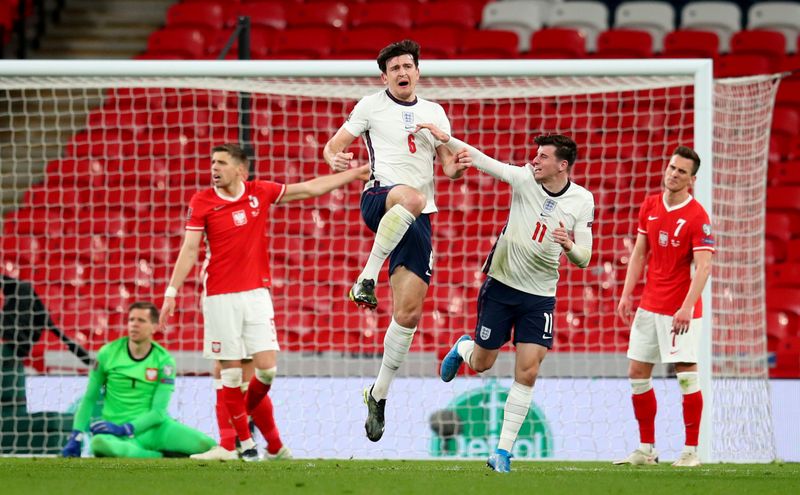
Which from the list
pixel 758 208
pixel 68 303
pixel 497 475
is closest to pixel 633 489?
pixel 497 475

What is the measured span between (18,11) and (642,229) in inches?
409

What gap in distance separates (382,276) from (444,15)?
4494 mm

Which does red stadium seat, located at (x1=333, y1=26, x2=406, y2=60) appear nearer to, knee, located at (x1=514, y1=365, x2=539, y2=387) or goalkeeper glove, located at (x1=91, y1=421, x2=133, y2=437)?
goalkeeper glove, located at (x1=91, y1=421, x2=133, y2=437)

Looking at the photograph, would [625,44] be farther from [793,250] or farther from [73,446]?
[73,446]

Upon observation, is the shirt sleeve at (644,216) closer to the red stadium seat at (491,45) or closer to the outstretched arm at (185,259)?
the outstretched arm at (185,259)

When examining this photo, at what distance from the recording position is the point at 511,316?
7.08 m

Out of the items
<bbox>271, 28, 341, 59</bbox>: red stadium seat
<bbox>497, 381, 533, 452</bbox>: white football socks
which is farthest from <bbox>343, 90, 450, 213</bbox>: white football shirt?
<bbox>271, 28, 341, 59</bbox>: red stadium seat

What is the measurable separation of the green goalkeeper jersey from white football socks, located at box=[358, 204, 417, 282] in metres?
3.03

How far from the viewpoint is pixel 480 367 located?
23.9ft

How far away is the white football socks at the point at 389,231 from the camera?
21.0 feet

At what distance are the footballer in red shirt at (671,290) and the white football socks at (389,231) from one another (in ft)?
6.52

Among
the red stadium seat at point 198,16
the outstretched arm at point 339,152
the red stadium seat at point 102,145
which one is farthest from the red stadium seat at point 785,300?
the red stadium seat at point 198,16

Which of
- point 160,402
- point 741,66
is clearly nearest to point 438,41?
point 741,66

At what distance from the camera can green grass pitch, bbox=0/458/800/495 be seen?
5652mm
